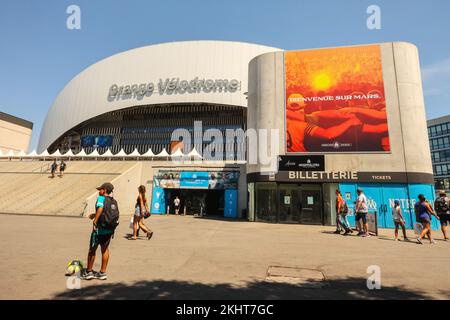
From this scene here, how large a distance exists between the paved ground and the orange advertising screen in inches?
339

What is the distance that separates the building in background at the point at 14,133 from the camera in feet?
133

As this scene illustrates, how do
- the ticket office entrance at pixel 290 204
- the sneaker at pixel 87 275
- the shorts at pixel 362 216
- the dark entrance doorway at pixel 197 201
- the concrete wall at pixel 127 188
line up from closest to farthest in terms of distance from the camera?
1. the sneaker at pixel 87 275
2. the shorts at pixel 362 216
3. the ticket office entrance at pixel 290 204
4. the concrete wall at pixel 127 188
5. the dark entrance doorway at pixel 197 201

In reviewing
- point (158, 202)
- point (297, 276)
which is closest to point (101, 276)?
point (297, 276)

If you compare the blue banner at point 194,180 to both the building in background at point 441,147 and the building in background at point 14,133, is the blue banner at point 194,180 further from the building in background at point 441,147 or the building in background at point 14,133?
the building in background at point 441,147

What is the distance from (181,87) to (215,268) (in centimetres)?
3519

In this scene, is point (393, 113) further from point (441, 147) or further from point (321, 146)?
point (441, 147)

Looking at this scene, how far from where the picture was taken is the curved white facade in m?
36.9

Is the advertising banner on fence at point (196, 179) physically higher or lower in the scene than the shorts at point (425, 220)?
higher

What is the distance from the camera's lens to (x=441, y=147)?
71562mm

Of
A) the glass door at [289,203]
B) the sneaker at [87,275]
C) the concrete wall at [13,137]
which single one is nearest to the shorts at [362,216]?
the glass door at [289,203]

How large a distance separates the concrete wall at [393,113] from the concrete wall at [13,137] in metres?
43.7

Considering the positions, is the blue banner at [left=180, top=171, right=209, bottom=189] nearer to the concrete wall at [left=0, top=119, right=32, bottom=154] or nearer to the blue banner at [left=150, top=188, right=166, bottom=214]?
the blue banner at [left=150, top=188, right=166, bottom=214]

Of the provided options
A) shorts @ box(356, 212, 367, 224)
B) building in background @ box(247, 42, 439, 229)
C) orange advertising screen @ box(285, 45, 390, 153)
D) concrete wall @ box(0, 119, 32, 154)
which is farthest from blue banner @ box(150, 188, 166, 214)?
concrete wall @ box(0, 119, 32, 154)
